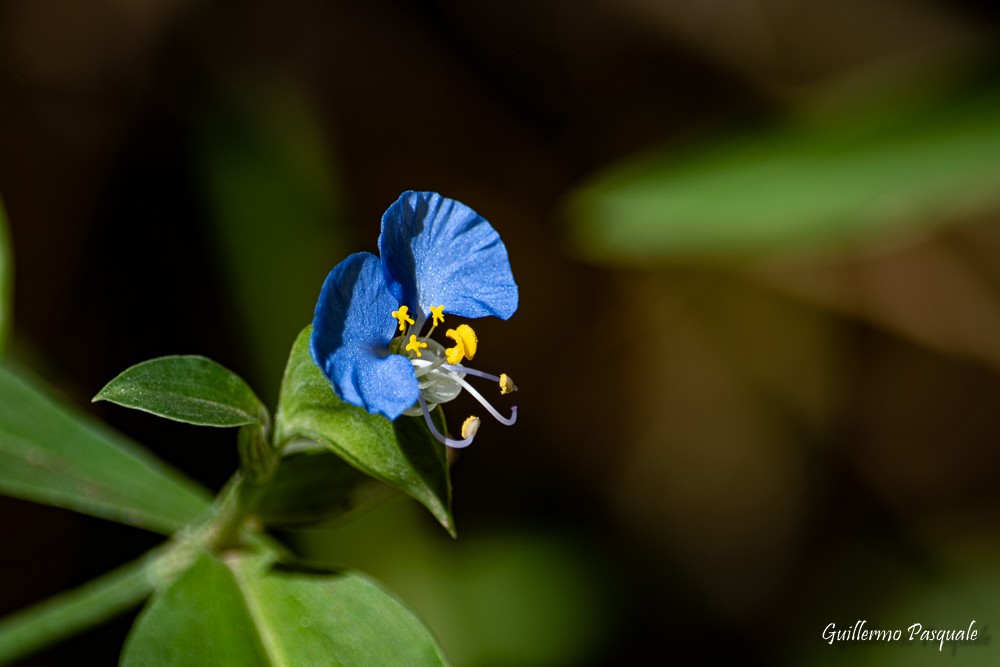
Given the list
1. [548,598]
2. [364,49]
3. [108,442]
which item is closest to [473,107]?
[364,49]

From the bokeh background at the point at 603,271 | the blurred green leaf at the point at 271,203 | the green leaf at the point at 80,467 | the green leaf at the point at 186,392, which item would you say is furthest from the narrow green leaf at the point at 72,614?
the blurred green leaf at the point at 271,203

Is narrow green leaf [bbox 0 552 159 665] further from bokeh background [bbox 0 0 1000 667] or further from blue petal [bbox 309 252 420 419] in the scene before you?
bokeh background [bbox 0 0 1000 667]

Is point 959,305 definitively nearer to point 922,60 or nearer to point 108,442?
point 922,60

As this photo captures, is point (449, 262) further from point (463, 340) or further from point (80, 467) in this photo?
point (80, 467)

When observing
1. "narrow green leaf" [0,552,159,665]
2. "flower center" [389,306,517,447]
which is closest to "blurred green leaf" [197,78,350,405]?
"narrow green leaf" [0,552,159,665]

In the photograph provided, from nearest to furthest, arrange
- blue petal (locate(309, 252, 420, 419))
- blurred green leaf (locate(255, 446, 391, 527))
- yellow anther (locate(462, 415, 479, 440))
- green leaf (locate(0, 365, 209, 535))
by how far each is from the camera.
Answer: blue petal (locate(309, 252, 420, 419)), yellow anther (locate(462, 415, 479, 440)), blurred green leaf (locate(255, 446, 391, 527)), green leaf (locate(0, 365, 209, 535))

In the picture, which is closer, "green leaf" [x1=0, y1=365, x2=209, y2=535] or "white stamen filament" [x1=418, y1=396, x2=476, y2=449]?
"white stamen filament" [x1=418, y1=396, x2=476, y2=449]

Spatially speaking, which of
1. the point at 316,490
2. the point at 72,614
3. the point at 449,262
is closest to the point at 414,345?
the point at 449,262
